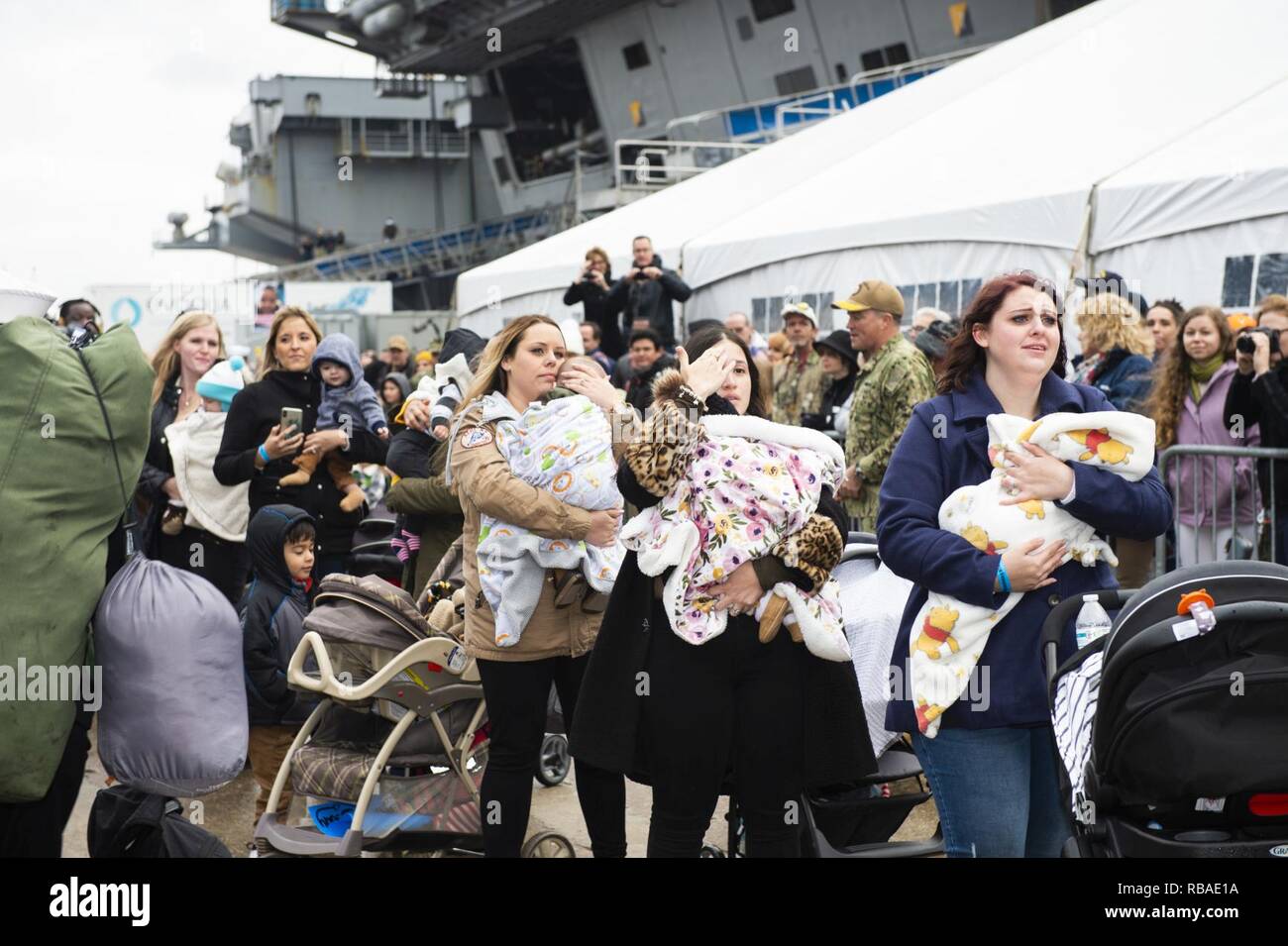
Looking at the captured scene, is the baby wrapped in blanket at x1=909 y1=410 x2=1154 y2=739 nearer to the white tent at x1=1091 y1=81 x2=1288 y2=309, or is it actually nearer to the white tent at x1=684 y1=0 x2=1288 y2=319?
the white tent at x1=1091 y1=81 x2=1288 y2=309

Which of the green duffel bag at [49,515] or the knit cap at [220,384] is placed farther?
the knit cap at [220,384]

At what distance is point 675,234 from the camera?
1675 cm

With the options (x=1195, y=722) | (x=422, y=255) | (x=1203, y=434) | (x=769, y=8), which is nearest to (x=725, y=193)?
(x=1203, y=434)

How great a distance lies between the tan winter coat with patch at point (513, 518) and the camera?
4.52m

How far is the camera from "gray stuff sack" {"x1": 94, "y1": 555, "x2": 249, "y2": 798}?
11.9 feet

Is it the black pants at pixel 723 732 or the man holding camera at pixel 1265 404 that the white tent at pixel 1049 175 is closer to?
the man holding camera at pixel 1265 404

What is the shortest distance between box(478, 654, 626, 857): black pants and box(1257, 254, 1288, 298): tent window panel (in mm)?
6444

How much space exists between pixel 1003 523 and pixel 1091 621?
0.32 meters

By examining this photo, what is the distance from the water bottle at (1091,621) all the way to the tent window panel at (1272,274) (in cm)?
647

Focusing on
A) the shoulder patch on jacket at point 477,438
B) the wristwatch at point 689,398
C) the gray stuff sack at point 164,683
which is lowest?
the gray stuff sack at point 164,683

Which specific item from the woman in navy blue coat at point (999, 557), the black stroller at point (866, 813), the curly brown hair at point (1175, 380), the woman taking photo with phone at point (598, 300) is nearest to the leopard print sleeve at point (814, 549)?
the woman in navy blue coat at point (999, 557)

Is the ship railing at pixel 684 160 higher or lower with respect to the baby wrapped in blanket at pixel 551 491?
higher
